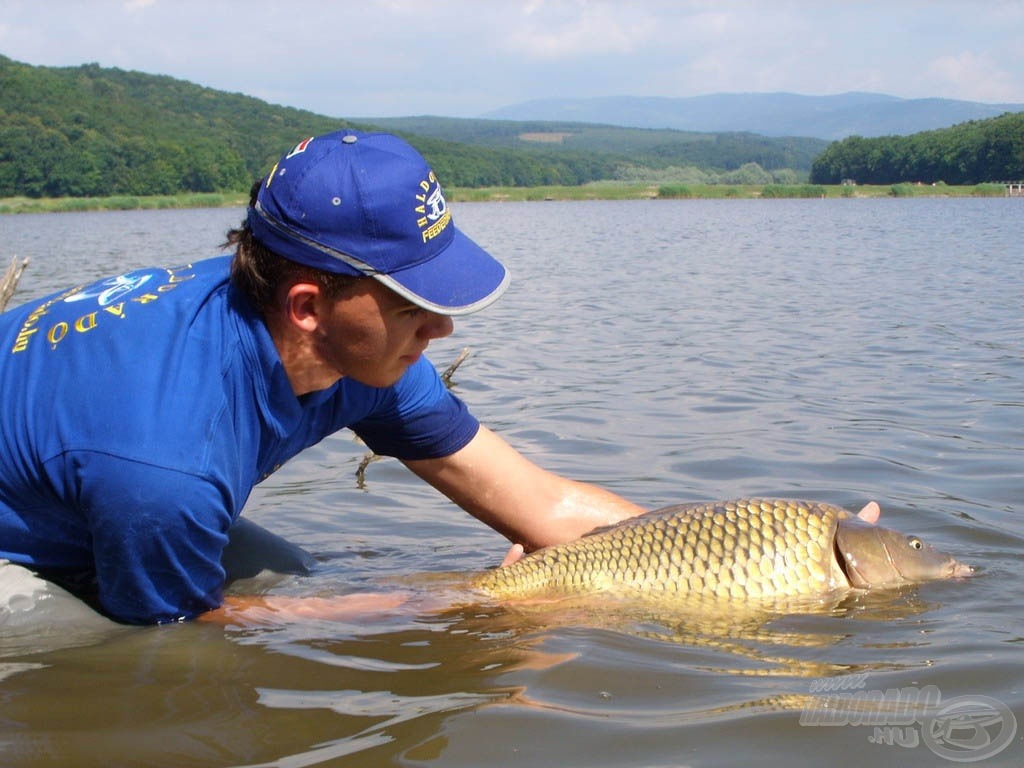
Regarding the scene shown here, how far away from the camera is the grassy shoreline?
6147 centimetres

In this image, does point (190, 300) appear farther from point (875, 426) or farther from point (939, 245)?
point (939, 245)

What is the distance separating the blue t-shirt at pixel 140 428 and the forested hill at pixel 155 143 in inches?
2693

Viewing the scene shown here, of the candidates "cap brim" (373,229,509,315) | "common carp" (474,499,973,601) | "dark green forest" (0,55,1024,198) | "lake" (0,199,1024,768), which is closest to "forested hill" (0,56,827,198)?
"dark green forest" (0,55,1024,198)

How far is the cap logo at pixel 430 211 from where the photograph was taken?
8.03ft

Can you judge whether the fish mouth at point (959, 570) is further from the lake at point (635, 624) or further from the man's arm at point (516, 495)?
the man's arm at point (516, 495)

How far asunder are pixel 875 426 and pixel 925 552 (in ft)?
9.34

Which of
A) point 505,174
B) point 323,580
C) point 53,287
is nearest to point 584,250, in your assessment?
point 53,287

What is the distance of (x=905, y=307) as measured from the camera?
11.7m

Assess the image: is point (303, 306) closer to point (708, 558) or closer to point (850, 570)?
point (708, 558)

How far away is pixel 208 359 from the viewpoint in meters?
2.40

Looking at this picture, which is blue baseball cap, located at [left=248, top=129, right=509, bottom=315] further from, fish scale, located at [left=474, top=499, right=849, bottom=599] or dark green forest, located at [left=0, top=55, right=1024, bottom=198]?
dark green forest, located at [left=0, top=55, right=1024, bottom=198]

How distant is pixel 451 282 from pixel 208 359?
0.56 m

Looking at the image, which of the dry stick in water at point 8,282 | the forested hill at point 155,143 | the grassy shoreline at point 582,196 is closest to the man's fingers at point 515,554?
the dry stick in water at point 8,282

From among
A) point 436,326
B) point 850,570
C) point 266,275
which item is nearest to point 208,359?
point 266,275
